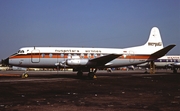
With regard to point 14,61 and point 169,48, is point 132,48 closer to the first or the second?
point 169,48

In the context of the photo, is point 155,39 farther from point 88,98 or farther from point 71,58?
point 88,98

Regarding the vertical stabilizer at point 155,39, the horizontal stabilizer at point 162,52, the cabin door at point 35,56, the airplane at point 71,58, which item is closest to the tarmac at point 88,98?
the airplane at point 71,58

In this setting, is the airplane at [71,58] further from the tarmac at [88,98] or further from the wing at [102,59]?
the tarmac at [88,98]

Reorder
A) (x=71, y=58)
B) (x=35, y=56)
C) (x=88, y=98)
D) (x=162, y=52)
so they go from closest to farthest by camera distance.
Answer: (x=88, y=98) < (x=35, y=56) < (x=71, y=58) < (x=162, y=52)

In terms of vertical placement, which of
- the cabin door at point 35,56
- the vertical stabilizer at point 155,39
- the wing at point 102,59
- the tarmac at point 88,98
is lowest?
the tarmac at point 88,98

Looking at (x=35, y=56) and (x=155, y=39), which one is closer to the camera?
(x=35, y=56)

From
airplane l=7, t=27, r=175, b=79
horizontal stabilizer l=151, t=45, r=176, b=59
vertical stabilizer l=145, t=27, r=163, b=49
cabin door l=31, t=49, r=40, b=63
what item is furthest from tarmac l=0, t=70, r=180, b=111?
vertical stabilizer l=145, t=27, r=163, b=49

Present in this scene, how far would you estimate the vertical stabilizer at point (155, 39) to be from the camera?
31.0 meters

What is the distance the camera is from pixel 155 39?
3173 cm

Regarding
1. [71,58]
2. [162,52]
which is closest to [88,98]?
[71,58]

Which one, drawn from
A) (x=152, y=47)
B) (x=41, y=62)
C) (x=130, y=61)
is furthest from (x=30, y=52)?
(x=152, y=47)

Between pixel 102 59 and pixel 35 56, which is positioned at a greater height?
pixel 35 56

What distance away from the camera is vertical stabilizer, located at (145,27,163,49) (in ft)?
102

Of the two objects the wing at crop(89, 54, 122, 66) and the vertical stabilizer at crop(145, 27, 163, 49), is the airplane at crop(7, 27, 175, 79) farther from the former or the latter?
the vertical stabilizer at crop(145, 27, 163, 49)
